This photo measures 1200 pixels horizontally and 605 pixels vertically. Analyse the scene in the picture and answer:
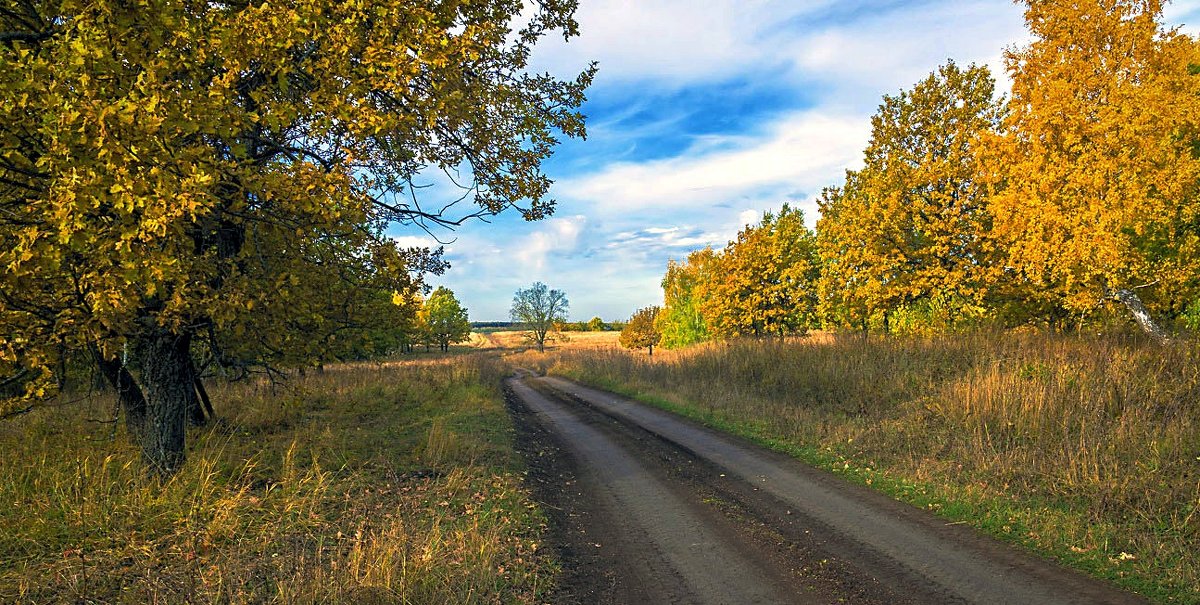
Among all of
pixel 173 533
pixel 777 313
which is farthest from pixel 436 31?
pixel 777 313

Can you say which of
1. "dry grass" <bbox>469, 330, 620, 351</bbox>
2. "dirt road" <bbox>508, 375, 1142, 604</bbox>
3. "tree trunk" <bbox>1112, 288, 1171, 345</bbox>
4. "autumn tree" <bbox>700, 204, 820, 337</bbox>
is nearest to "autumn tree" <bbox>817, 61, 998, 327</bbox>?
"tree trunk" <bbox>1112, 288, 1171, 345</bbox>

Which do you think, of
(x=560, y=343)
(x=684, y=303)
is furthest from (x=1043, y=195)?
(x=560, y=343)

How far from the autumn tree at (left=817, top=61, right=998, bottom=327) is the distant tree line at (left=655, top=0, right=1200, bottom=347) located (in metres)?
0.05

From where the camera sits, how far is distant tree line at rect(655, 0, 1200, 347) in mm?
13273

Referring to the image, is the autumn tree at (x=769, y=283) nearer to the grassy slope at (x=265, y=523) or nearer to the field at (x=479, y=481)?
the field at (x=479, y=481)

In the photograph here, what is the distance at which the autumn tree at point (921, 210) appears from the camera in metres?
17.6

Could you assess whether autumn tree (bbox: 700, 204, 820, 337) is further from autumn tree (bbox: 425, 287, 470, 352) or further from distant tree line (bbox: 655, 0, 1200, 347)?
autumn tree (bbox: 425, 287, 470, 352)

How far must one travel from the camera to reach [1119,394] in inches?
374

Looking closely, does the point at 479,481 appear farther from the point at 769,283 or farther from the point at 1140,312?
the point at 769,283

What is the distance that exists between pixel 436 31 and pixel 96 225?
11.8 ft

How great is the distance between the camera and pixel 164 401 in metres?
7.21

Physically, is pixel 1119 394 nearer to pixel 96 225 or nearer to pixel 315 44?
pixel 315 44

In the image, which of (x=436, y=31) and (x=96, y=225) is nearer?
(x=96, y=225)

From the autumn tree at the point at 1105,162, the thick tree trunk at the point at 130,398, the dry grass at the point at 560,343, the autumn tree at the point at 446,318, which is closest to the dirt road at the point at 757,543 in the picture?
the thick tree trunk at the point at 130,398
